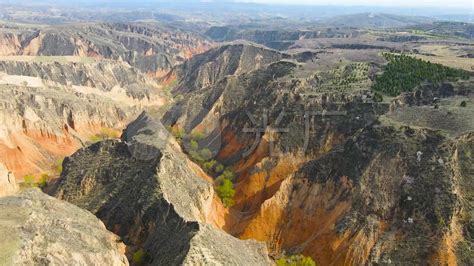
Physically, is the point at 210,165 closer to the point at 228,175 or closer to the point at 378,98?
the point at 228,175

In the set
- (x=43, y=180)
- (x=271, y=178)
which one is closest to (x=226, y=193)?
(x=271, y=178)

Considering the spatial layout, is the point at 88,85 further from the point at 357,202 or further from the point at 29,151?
the point at 357,202

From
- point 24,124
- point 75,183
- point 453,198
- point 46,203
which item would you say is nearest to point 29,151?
point 24,124

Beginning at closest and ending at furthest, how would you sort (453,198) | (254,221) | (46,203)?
1. (46,203)
2. (453,198)
3. (254,221)

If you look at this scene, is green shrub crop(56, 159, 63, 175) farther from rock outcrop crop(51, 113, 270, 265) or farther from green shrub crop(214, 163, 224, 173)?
green shrub crop(214, 163, 224, 173)

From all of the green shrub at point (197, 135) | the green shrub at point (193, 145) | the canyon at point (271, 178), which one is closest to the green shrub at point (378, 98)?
the canyon at point (271, 178)

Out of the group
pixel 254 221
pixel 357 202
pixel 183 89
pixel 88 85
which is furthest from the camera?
pixel 183 89

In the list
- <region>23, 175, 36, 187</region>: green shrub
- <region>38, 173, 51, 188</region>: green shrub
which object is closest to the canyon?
<region>38, 173, 51, 188</region>: green shrub

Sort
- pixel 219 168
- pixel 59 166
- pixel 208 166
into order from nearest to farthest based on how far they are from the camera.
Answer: pixel 219 168 < pixel 208 166 < pixel 59 166
